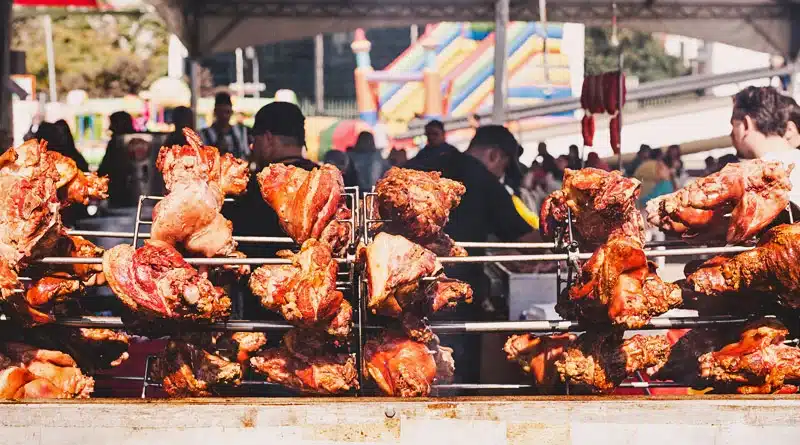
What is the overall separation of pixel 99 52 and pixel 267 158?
3640 centimetres

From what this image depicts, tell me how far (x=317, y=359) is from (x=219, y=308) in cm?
42

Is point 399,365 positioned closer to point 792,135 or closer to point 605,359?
point 605,359

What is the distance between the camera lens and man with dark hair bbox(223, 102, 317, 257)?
14.9ft

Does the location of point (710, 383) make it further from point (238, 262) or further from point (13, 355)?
point (13, 355)

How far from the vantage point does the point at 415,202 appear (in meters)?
3.66

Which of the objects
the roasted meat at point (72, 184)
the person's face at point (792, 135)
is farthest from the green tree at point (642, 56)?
the roasted meat at point (72, 184)

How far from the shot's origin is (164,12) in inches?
406

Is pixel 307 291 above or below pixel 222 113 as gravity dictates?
below

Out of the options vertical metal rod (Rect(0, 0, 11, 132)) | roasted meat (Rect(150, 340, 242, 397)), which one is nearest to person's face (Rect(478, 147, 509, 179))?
roasted meat (Rect(150, 340, 242, 397))

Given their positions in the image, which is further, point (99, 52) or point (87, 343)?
point (99, 52)

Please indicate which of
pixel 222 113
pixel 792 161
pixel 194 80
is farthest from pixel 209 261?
pixel 194 80

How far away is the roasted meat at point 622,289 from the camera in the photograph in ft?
10.7

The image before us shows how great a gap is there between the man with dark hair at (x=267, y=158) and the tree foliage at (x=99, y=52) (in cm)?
3445

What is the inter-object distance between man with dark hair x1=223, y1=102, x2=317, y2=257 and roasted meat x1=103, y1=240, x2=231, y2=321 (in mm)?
1102
